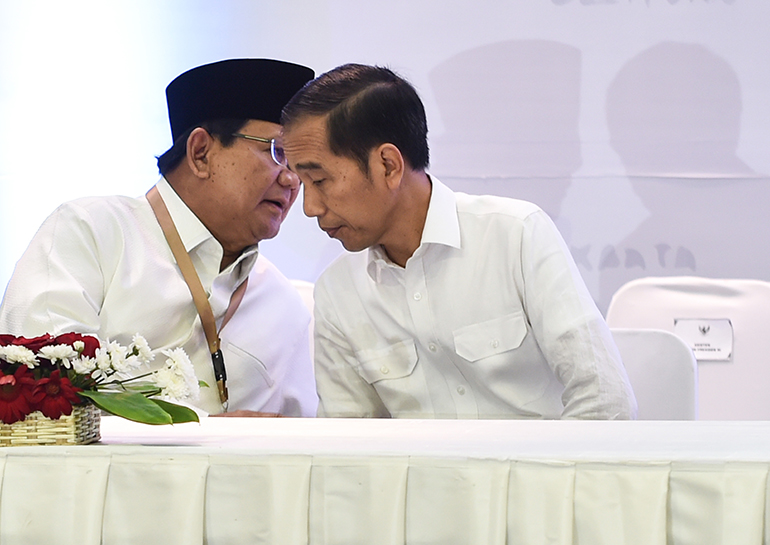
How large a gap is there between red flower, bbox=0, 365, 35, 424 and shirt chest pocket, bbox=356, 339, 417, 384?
41.1 inches

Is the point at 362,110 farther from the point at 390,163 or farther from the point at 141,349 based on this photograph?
the point at 141,349

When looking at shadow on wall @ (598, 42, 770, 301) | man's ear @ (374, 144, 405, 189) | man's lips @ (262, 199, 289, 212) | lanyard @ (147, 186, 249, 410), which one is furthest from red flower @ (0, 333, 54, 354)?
shadow on wall @ (598, 42, 770, 301)

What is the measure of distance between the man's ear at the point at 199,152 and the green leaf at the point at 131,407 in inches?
45.9

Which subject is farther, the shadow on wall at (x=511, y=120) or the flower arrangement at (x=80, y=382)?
→ the shadow on wall at (x=511, y=120)

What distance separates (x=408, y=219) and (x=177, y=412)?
1.02 metres

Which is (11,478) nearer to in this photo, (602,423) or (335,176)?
(602,423)

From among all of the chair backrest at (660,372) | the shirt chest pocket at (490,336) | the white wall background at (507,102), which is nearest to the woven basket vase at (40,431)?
the shirt chest pocket at (490,336)

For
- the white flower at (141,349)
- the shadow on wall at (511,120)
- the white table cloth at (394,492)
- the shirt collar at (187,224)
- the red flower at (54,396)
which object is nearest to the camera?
the white table cloth at (394,492)

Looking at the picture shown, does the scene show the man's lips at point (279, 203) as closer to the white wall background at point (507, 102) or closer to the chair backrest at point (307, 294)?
the chair backrest at point (307, 294)

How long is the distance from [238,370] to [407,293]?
498 mm

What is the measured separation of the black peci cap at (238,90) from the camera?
2260 mm

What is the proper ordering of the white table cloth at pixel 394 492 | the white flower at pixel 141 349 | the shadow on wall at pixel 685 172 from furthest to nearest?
1. the shadow on wall at pixel 685 172
2. the white flower at pixel 141 349
3. the white table cloth at pixel 394 492

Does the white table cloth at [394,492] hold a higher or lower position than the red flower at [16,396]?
lower

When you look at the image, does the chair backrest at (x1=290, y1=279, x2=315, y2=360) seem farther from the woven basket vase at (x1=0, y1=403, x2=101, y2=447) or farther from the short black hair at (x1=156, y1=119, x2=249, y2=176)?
the woven basket vase at (x1=0, y1=403, x2=101, y2=447)
